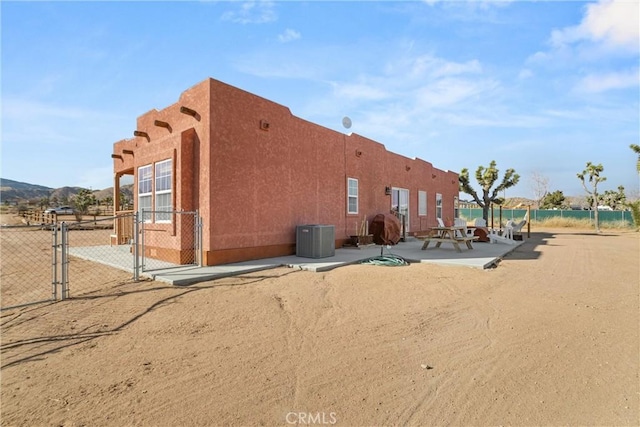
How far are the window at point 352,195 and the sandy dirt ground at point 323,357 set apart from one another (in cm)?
757

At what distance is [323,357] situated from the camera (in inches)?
144

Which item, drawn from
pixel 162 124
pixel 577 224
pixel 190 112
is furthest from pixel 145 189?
pixel 577 224

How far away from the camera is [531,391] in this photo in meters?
2.97

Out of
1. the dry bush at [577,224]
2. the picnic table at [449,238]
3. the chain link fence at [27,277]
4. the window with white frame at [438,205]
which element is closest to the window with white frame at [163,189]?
the chain link fence at [27,277]

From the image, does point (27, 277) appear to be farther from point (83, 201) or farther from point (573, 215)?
point (83, 201)

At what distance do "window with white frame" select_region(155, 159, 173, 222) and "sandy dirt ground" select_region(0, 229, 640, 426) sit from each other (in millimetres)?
3556

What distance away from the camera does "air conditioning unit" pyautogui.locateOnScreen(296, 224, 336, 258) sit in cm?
1021

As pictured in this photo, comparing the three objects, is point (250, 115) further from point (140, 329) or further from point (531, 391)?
point (531, 391)

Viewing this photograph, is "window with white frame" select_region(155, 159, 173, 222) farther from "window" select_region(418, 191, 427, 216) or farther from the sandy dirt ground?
"window" select_region(418, 191, 427, 216)

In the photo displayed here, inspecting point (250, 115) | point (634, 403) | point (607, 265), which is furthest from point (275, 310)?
point (607, 265)

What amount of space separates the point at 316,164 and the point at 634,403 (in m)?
10.3

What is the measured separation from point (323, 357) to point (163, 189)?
8.00m

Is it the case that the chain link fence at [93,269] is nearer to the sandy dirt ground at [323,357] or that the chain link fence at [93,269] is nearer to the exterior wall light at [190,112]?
the sandy dirt ground at [323,357]

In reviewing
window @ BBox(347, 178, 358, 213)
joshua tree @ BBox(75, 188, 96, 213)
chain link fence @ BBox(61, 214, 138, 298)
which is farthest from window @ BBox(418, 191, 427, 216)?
joshua tree @ BBox(75, 188, 96, 213)
